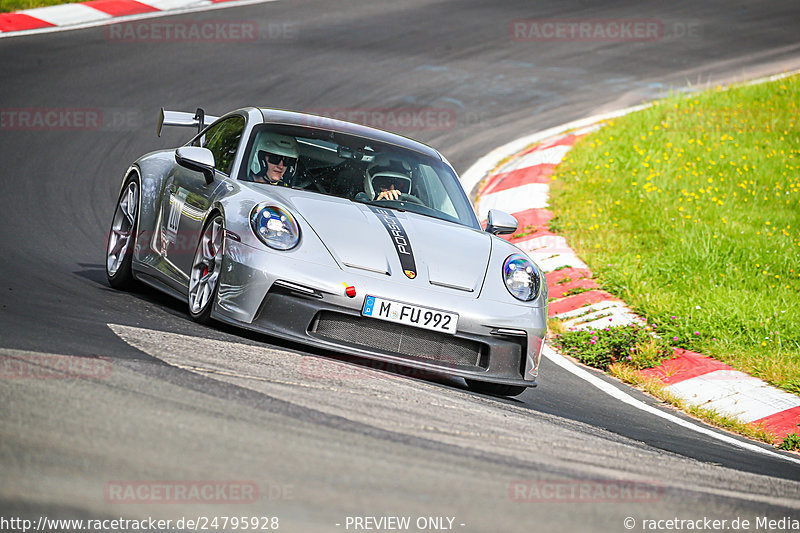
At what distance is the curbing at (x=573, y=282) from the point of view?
6270 millimetres

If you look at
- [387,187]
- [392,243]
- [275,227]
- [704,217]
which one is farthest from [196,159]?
[704,217]

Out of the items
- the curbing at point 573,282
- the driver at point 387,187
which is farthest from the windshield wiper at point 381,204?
the curbing at point 573,282

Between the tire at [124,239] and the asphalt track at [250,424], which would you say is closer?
the asphalt track at [250,424]

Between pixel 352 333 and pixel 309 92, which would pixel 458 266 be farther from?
pixel 309 92

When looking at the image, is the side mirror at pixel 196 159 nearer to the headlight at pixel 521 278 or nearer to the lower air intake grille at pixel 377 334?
the lower air intake grille at pixel 377 334

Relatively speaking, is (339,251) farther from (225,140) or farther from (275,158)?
(225,140)

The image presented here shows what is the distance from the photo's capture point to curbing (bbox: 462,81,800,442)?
627 centimetres

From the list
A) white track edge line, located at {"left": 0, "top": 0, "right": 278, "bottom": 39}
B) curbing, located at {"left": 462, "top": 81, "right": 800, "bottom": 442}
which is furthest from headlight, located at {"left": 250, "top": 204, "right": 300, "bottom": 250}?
white track edge line, located at {"left": 0, "top": 0, "right": 278, "bottom": 39}

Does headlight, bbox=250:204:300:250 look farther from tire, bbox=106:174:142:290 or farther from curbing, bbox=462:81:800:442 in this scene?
curbing, bbox=462:81:800:442

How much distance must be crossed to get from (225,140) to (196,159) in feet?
2.47

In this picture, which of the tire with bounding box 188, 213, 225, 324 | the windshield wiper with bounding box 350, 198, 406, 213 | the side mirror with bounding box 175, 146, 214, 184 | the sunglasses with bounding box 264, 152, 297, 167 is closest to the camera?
the tire with bounding box 188, 213, 225, 324

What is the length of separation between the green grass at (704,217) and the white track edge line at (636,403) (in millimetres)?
867

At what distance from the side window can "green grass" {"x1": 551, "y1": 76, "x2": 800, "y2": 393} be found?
3.40m

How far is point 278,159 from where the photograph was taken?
5809 mm
